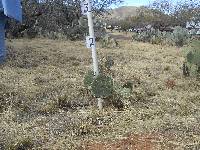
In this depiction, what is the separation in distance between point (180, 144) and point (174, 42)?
15.2 metres

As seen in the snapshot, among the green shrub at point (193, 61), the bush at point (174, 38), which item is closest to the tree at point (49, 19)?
the bush at point (174, 38)

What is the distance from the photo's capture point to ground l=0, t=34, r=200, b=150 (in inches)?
241

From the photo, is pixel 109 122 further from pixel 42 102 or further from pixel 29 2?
pixel 29 2

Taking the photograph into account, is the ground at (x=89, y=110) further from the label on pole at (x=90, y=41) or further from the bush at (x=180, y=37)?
the bush at (x=180, y=37)

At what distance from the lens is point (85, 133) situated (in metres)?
6.55

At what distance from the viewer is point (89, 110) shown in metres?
7.70

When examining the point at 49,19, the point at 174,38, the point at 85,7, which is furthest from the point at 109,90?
the point at 49,19

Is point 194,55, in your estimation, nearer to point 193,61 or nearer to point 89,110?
point 193,61

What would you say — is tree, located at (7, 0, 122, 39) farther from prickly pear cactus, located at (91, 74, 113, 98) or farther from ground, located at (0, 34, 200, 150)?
prickly pear cactus, located at (91, 74, 113, 98)

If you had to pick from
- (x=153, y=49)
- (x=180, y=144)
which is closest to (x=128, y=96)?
(x=180, y=144)

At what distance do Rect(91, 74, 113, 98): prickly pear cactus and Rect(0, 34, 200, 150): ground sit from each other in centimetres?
23

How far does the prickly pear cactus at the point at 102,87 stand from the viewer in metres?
7.73

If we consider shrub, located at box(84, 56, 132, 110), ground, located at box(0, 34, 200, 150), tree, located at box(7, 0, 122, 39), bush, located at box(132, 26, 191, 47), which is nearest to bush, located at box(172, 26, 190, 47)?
bush, located at box(132, 26, 191, 47)

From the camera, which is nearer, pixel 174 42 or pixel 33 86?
pixel 33 86
